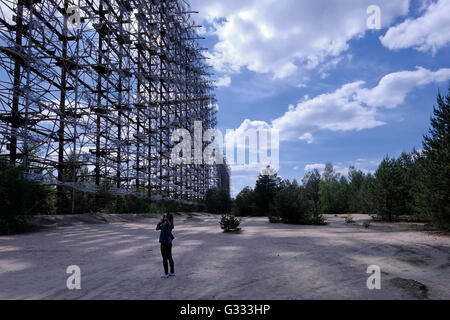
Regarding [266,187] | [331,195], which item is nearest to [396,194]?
[266,187]

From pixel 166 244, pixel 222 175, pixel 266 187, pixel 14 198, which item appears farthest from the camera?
pixel 222 175

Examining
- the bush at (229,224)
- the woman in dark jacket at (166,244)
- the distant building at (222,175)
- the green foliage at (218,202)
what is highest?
the distant building at (222,175)

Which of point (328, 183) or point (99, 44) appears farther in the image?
point (328, 183)

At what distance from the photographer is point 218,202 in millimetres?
Result: 58656

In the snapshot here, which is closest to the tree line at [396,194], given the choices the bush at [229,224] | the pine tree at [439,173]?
the pine tree at [439,173]

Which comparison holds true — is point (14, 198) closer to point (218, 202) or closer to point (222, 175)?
point (218, 202)

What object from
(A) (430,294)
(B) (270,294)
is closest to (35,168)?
(B) (270,294)

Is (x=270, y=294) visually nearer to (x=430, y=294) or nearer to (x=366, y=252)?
(x=430, y=294)

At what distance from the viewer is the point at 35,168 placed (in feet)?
61.6

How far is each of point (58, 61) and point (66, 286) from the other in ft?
68.4

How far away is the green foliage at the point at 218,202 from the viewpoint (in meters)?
58.8

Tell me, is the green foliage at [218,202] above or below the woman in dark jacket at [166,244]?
below

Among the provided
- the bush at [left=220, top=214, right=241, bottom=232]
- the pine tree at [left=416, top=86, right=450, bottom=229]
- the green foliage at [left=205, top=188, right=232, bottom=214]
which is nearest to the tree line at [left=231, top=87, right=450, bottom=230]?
the pine tree at [left=416, top=86, right=450, bottom=229]

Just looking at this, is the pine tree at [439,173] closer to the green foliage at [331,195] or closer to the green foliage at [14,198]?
the green foliage at [14,198]
